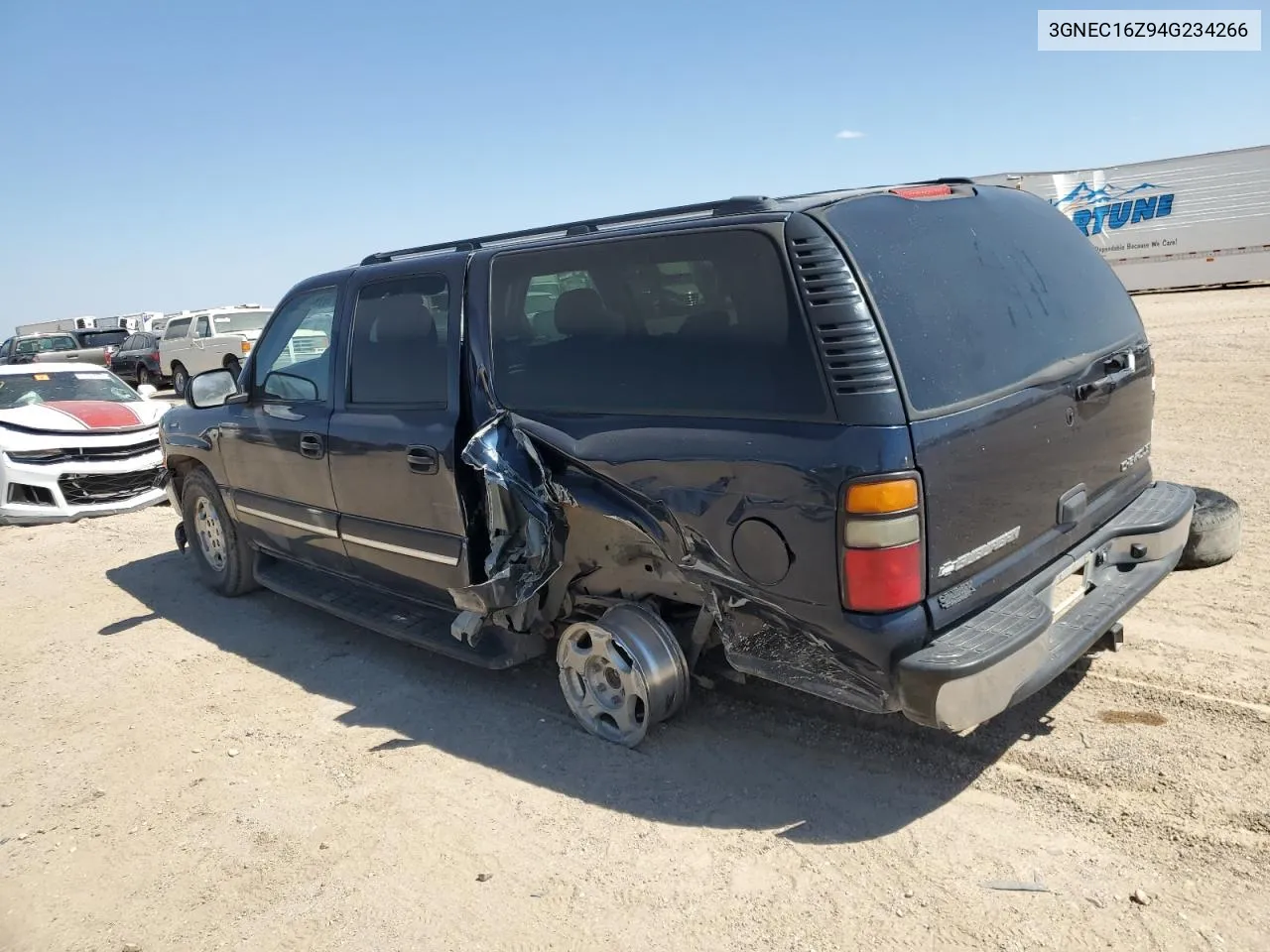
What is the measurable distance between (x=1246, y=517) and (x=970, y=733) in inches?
128

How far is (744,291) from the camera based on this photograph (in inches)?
120

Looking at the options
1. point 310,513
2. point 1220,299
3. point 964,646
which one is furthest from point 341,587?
point 1220,299

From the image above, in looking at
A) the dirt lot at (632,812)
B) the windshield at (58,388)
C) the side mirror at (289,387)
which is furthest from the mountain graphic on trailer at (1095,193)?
the side mirror at (289,387)

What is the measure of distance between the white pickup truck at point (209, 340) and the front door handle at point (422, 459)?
1768cm

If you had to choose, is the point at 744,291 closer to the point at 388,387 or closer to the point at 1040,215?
the point at 1040,215

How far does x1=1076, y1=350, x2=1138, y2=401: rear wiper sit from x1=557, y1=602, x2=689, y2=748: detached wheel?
72.3 inches

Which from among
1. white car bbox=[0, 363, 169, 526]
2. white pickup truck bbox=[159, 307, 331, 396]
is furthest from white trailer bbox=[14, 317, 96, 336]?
white car bbox=[0, 363, 169, 526]

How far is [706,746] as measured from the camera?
371cm

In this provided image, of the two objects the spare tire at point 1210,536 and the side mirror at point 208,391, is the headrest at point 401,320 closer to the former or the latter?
the side mirror at point 208,391

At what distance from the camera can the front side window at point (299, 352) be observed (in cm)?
498

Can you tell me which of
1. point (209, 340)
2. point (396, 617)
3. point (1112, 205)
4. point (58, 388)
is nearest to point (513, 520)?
point (396, 617)

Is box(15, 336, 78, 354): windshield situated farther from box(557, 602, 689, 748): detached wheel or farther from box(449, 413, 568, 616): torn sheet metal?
box(557, 602, 689, 748): detached wheel

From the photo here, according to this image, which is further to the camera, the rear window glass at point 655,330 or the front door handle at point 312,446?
the front door handle at point 312,446

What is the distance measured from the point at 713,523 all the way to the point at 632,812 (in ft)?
3.71
